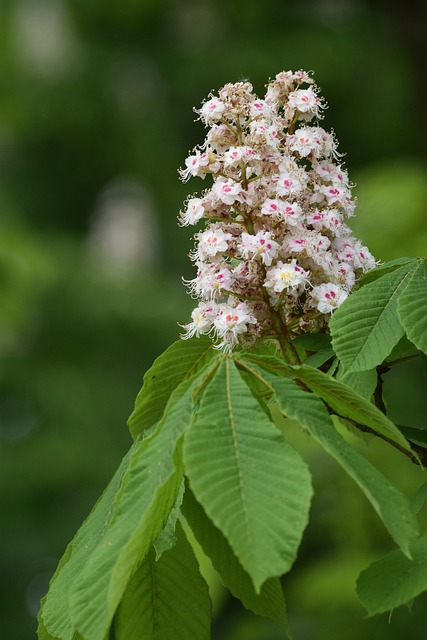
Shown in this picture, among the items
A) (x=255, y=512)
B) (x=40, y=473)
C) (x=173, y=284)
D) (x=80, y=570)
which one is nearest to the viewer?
(x=255, y=512)

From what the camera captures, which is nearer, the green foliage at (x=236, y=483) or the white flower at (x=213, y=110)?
the green foliage at (x=236, y=483)

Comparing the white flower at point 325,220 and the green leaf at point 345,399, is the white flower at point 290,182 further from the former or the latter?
the green leaf at point 345,399

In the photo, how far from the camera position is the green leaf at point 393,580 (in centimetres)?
165

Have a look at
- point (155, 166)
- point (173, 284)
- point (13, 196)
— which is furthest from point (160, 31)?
point (173, 284)

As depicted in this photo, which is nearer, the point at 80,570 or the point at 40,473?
the point at 80,570

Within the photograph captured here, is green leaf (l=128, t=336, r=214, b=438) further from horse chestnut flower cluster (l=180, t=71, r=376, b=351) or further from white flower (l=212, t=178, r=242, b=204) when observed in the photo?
white flower (l=212, t=178, r=242, b=204)

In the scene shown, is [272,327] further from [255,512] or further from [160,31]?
[160,31]

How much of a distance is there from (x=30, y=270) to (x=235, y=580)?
7387 mm

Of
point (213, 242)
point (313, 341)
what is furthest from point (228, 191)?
point (313, 341)

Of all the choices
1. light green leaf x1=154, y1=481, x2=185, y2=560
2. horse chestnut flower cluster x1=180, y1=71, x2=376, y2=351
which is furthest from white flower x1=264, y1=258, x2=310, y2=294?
light green leaf x1=154, y1=481, x2=185, y2=560

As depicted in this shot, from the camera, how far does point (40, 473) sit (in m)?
10.9

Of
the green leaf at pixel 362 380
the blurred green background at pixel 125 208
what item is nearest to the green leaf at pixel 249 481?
the green leaf at pixel 362 380

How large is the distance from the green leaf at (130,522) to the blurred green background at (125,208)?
497cm

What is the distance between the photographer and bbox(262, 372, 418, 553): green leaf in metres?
1.52
